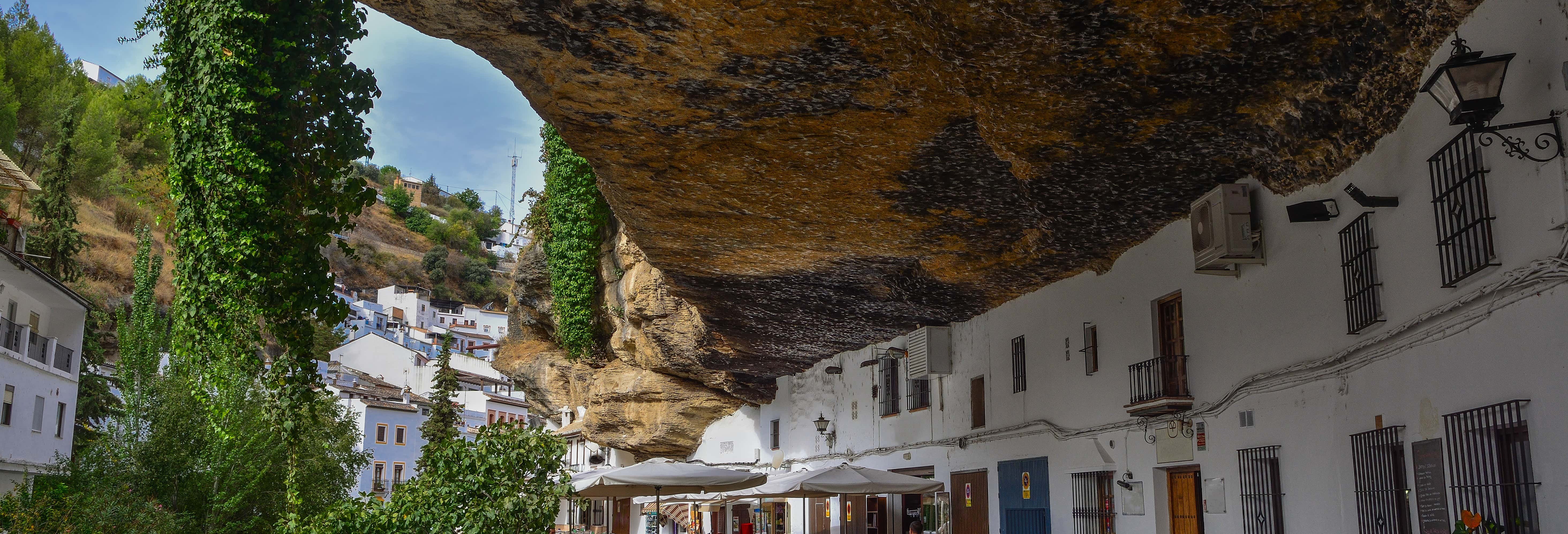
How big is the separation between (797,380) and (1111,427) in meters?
11.9

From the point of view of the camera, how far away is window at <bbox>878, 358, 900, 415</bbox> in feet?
60.2

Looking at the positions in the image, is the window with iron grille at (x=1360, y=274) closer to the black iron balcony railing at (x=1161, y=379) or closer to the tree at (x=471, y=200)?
the black iron balcony railing at (x=1161, y=379)

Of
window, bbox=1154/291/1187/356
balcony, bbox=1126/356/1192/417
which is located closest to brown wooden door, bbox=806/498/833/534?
balcony, bbox=1126/356/1192/417

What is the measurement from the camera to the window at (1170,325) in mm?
10297

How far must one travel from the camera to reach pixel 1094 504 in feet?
38.4

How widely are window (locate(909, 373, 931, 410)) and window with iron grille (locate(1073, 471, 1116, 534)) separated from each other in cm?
493

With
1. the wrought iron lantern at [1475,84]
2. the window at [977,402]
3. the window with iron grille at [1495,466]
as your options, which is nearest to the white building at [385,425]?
the window at [977,402]

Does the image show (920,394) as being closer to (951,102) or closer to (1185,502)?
(1185,502)

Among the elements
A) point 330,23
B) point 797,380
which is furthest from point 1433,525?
point 797,380

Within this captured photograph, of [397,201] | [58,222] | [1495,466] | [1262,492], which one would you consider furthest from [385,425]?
[397,201]

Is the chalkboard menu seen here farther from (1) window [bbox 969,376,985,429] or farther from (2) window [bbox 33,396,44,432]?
(2) window [bbox 33,396,44,432]

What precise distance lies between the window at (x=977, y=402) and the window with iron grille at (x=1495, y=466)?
29.9 ft

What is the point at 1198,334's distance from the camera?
31.9 feet

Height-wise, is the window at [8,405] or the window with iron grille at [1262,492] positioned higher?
the window at [8,405]
